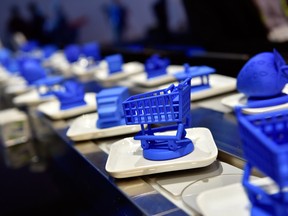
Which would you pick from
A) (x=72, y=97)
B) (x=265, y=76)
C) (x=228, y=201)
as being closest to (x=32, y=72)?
(x=72, y=97)

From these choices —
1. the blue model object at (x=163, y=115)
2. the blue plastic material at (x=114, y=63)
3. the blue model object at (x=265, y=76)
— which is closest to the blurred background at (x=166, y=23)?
the blue plastic material at (x=114, y=63)

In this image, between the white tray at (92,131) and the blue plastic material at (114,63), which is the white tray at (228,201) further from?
the blue plastic material at (114,63)

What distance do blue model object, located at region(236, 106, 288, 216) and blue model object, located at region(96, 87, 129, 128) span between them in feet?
1.83

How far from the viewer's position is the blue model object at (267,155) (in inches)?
19.4

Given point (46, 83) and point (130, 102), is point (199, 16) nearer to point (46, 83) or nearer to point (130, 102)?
point (46, 83)

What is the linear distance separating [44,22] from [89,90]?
317 cm

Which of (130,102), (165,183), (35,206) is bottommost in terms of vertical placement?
(35,206)

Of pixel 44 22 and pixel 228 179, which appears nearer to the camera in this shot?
pixel 228 179

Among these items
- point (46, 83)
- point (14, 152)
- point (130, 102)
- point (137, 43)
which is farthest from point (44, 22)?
point (130, 102)

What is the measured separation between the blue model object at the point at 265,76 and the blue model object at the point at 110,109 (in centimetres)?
34

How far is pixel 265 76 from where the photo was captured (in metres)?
1.03

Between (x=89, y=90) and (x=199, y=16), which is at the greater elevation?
(x=199, y=16)

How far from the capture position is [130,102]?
84 centimetres

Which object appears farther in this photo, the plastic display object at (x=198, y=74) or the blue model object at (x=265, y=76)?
the plastic display object at (x=198, y=74)
